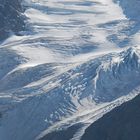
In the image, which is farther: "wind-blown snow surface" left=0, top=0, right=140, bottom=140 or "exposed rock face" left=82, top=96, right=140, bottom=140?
"wind-blown snow surface" left=0, top=0, right=140, bottom=140

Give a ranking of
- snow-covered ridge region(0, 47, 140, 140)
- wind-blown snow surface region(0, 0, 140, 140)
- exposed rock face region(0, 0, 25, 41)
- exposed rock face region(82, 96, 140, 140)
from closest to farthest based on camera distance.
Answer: exposed rock face region(82, 96, 140, 140), wind-blown snow surface region(0, 0, 140, 140), snow-covered ridge region(0, 47, 140, 140), exposed rock face region(0, 0, 25, 41)

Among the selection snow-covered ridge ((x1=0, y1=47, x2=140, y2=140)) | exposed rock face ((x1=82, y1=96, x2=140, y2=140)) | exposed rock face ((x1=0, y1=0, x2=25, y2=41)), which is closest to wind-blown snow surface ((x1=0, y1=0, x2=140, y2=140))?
snow-covered ridge ((x1=0, y1=47, x2=140, y2=140))

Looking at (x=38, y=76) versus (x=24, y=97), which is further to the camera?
(x=38, y=76)

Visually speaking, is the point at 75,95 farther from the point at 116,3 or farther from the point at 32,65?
the point at 116,3

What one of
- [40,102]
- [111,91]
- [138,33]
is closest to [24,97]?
[40,102]

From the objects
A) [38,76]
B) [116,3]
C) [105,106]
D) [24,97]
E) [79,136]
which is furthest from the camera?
[116,3]

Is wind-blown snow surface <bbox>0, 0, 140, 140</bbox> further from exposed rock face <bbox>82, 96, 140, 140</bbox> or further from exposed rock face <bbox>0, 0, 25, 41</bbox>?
exposed rock face <bbox>82, 96, 140, 140</bbox>

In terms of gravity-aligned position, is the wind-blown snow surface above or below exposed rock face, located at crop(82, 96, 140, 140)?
below

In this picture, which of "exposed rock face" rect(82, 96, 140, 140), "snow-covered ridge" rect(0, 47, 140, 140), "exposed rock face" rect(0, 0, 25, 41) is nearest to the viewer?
"exposed rock face" rect(82, 96, 140, 140)

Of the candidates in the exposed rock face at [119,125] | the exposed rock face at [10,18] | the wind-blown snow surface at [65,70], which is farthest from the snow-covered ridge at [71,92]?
the exposed rock face at [10,18]
